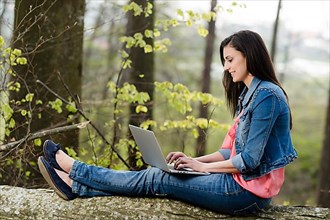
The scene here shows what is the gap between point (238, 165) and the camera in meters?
3.43

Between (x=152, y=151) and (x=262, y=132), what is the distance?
28.9 inches

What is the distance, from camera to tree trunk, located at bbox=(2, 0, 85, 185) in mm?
5309

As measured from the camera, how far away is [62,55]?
5527 millimetres

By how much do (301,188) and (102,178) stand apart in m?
12.0

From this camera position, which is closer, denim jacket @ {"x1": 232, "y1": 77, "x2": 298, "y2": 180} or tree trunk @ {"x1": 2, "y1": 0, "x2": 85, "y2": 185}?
denim jacket @ {"x1": 232, "y1": 77, "x2": 298, "y2": 180}

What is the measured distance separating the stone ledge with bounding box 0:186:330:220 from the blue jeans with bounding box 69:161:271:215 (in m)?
0.05

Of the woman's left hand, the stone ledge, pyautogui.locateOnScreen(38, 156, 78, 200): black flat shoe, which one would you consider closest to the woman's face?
the woman's left hand

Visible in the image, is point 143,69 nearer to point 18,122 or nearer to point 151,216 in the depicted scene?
point 18,122

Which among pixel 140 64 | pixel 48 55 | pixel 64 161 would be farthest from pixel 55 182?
pixel 140 64

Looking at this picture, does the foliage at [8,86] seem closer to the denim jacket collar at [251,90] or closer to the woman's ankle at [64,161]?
the woman's ankle at [64,161]

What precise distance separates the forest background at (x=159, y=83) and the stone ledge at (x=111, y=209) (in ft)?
2.26

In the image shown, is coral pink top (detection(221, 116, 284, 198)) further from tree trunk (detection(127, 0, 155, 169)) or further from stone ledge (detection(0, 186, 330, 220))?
tree trunk (detection(127, 0, 155, 169))

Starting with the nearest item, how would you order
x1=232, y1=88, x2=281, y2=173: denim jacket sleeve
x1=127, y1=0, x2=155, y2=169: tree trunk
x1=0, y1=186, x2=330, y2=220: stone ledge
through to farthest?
x1=232, y1=88, x2=281, y2=173: denim jacket sleeve < x1=0, y1=186, x2=330, y2=220: stone ledge < x1=127, y1=0, x2=155, y2=169: tree trunk

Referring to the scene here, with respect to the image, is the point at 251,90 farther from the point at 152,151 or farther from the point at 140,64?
the point at 140,64
